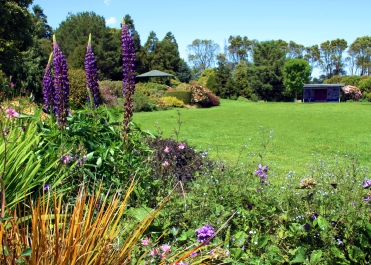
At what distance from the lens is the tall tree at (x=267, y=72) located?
4544 centimetres

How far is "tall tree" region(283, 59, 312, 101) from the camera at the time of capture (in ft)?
146

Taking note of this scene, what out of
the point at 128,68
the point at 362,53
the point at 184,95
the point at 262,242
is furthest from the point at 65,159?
the point at 362,53

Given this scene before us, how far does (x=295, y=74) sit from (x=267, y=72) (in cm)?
349

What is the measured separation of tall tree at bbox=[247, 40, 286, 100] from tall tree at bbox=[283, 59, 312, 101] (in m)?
1.45

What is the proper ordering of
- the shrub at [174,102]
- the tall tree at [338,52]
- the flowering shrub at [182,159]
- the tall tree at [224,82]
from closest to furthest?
1. the flowering shrub at [182,159]
2. the shrub at [174,102]
3. the tall tree at [224,82]
4. the tall tree at [338,52]

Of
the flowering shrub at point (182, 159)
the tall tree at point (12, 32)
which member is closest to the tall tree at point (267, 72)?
the tall tree at point (12, 32)

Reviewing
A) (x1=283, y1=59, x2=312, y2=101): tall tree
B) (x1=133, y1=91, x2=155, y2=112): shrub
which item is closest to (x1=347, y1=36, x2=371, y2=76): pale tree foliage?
(x1=283, y1=59, x2=312, y2=101): tall tree

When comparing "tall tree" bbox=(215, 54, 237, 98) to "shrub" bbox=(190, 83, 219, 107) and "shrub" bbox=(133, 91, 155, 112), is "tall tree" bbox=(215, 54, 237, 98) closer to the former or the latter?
"shrub" bbox=(190, 83, 219, 107)

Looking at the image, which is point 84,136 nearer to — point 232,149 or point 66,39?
point 232,149

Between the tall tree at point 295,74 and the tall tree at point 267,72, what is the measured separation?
1.45 metres

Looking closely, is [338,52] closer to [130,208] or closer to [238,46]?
[238,46]

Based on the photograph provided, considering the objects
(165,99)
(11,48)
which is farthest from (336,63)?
(11,48)

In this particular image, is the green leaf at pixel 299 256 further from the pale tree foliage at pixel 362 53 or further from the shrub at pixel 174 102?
the pale tree foliage at pixel 362 53

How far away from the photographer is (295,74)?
44219 mm
